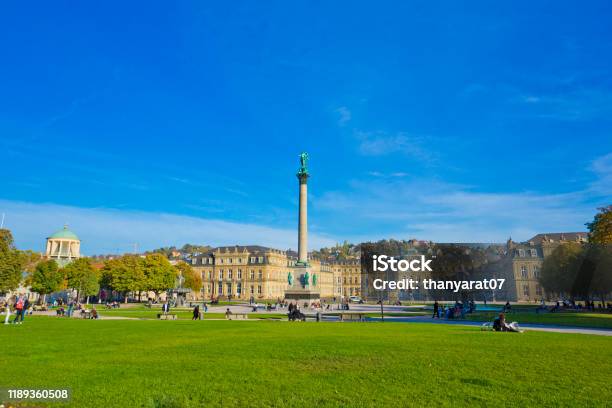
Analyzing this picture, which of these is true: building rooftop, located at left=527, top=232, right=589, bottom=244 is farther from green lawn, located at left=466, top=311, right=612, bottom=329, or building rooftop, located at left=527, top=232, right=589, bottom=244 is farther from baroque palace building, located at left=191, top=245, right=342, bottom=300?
green lawn, located at left=466, top=311, right=612, bottom=329

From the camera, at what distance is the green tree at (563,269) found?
6844 cm

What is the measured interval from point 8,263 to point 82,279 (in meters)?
29.9

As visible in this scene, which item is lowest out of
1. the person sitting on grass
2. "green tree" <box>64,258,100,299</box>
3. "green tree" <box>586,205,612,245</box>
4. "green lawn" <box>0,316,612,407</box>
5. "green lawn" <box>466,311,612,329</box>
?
"green lawn" <box>466,311,612,329</box>

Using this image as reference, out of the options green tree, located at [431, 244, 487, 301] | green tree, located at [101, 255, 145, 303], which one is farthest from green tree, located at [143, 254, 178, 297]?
green tree, located at [431, 244, 487, 301]

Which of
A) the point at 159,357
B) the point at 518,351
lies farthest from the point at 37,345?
the point at 518,351

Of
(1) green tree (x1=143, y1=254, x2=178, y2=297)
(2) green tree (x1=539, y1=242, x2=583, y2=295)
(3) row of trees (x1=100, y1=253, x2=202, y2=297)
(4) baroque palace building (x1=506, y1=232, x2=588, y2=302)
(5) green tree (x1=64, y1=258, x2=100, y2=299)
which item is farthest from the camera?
(4) baroque palace building (x1=506, y1=232, x2=588, y2=302)

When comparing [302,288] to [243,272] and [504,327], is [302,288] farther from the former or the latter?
[243,272]

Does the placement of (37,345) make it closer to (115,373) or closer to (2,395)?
(115,373)

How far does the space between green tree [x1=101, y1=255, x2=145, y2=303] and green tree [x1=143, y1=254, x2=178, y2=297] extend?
113 centimetres

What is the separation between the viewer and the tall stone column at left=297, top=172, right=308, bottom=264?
240 feet

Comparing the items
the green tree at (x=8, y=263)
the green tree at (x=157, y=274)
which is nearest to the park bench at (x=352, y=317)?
the green tree at (x=8, y=263)

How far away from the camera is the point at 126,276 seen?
9038 centimetres

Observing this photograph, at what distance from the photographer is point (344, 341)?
69.2 feet

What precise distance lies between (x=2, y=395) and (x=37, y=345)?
1045 cm
